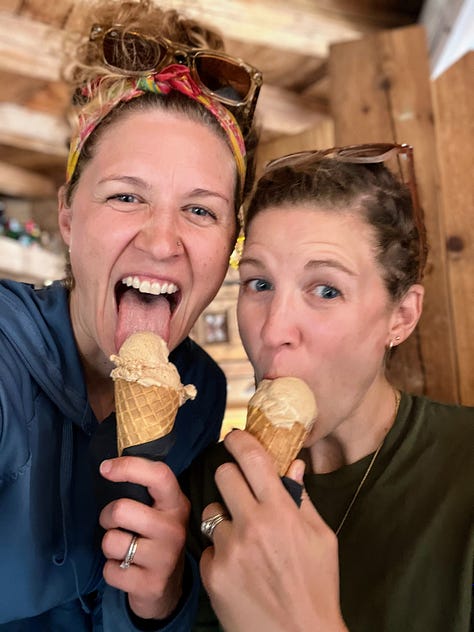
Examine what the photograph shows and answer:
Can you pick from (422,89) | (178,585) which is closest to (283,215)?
(178,585)

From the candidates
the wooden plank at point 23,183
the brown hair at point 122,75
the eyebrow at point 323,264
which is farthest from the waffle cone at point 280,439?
the wooden plank at point 23,183

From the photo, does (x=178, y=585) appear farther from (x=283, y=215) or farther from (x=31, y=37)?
(x=31, y=37)

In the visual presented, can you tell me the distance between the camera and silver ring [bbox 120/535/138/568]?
4.63 feet

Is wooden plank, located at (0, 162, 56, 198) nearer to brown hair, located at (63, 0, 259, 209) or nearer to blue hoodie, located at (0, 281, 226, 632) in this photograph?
brown hair, located at (63, 0, 259, 209)

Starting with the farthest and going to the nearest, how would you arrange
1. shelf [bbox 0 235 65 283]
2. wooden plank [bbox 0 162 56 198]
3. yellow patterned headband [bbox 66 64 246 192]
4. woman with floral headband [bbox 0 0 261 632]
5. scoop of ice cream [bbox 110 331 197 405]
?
wooden plank [bbox 0 162 56 198]
shelf [bbox 0 235 65 283]
yellow patterned headband [bbox 66 64 246 192]
woman with floral headband [bbox 0 0 261 632]
scoop of ice cream [bbox 110 331 197 405]

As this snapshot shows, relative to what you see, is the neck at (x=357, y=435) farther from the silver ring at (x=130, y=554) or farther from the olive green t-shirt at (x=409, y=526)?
the silver ring at (x=130, y=554)

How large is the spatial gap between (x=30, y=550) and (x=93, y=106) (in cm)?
129

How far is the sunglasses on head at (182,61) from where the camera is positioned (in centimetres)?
198

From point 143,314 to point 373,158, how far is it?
80 cm

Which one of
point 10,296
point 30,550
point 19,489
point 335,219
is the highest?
point 335,219

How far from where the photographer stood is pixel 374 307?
1.68 m

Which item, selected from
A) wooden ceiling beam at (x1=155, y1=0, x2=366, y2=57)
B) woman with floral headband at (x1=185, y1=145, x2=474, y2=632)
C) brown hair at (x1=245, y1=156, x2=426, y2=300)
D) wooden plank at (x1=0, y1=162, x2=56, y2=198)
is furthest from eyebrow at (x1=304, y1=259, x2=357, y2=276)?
wooden plank at (x1=0, y1=162, x2=56, y2=198)

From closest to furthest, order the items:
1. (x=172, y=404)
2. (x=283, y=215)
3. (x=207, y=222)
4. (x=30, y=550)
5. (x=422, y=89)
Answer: (x=172, y=404) → (x=30, y=550) → (x=283, y=215) → (x=207, y=222) → (x=422, y=89)

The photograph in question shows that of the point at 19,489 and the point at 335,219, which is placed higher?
the point at 335,219
